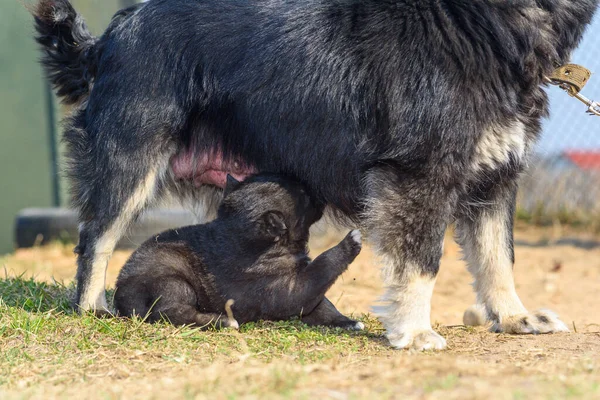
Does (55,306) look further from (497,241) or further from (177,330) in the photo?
(497,241)

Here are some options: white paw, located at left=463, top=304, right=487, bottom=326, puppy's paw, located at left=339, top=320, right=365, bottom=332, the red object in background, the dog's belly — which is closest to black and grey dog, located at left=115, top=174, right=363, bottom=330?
Result: puppy's paw, located at left=339, top=320, right=365, bottom=332

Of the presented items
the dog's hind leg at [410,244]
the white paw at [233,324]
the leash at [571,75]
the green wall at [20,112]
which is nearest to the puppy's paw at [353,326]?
the dog's hind leg at [410,244]

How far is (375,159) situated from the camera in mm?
3820

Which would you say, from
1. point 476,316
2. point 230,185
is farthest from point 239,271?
point 476,316

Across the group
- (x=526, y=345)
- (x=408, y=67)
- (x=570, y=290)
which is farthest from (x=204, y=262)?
(x=570, y=290)

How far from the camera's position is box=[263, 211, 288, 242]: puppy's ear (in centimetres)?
391

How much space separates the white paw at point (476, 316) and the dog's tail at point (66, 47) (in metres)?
2.65

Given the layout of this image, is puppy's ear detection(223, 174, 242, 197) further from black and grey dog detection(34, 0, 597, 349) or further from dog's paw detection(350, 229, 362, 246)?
dog's paw detection(350, 229, 362, 246)

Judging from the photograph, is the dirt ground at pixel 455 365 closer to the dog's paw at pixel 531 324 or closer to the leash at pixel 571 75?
the dog's paw at pixel 531 324

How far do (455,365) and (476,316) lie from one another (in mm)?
1625

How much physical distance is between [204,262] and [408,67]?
1.47 metres

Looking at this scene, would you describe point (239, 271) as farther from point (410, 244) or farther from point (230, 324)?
point (410, 244)

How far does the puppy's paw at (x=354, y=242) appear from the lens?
3926mm

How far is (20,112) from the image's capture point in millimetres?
8805
